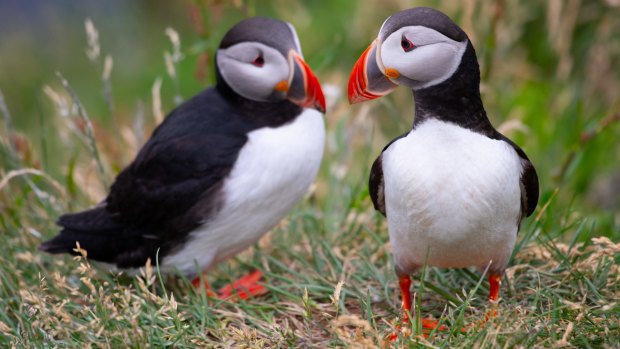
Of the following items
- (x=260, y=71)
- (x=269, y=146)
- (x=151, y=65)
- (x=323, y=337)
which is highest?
(x=260, y=71)

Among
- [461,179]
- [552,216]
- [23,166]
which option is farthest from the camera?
[23,166]

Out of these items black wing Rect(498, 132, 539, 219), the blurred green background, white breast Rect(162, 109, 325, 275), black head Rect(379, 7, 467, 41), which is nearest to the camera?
black head Rect(379, 7, 467, 41)

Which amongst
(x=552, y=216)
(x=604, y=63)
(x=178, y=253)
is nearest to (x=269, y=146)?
(x=178, y=253)

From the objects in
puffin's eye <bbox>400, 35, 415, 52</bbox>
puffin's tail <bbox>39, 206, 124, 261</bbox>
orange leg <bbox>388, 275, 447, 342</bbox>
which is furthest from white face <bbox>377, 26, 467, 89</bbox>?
puffin's tail <bbox>39, 206, 124, 261</bbox>

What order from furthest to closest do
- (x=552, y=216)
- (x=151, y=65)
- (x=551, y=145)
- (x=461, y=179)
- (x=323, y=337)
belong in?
(x=151, y=65) < (x=551, y=145) < (x=552, y=216) < (x=323, y=337) < (x=461, y=179)

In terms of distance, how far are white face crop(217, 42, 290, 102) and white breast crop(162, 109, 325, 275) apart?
181mm

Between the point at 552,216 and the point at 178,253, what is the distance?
5.99 ft

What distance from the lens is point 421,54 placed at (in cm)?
291

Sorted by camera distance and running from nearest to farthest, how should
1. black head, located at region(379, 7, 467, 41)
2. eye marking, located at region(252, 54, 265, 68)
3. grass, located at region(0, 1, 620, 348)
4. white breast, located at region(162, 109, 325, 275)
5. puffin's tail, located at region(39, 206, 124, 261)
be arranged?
black head, located at region(379, 7, 467, 41) → grass, located at region(0, 1, 620, 348) → white breast, located at region(162, 109, 325, 275) → eye marking, located at region(252, 54, 265, 68) → puffin's tail, located at region(39, 206, 124, 261)

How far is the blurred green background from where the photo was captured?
15.3 feet

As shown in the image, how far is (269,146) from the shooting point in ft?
12.3

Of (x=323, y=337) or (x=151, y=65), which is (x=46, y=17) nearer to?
(x=151, y=65)

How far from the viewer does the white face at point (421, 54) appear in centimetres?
291

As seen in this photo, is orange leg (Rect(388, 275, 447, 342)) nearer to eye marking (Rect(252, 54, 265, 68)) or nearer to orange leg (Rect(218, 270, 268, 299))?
orange leg (Rect(218, 270, 268, 299))
